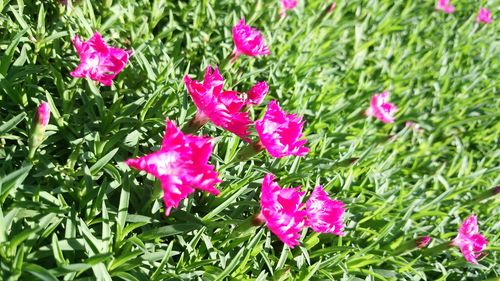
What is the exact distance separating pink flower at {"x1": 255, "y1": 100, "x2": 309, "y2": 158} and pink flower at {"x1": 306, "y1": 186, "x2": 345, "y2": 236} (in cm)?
27

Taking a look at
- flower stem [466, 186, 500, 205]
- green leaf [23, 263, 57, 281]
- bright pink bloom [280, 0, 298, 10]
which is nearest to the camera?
green leaf [23, 263, 57, 281]

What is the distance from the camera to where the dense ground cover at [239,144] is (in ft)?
5.17

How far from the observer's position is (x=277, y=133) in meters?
1.62

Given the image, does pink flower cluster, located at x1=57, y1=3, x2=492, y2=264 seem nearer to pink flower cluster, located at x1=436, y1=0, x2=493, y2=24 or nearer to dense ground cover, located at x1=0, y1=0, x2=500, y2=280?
dense ground cover, located at x1=0, y1=0, x2=500, y2=280

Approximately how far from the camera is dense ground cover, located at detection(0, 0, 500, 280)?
1.58 meters

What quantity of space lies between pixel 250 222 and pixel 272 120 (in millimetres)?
366

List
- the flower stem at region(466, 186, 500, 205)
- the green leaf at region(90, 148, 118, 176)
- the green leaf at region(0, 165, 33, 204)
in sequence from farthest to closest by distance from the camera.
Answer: the flower stem at region(466, 186, 500, 205) < the green leaf at region(90, 148, 118, 176) < the green leaf at region(0, 165, 33, 204)

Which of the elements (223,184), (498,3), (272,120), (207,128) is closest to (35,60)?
(207,128)

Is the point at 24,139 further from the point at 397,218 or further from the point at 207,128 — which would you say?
the point at 397,218

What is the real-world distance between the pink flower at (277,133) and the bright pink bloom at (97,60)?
0.59m

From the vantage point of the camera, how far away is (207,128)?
6.84ft

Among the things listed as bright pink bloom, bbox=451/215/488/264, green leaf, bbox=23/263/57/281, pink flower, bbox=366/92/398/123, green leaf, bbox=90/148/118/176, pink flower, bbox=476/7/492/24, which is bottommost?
bright pink bloom, bbox=451/215/488/264

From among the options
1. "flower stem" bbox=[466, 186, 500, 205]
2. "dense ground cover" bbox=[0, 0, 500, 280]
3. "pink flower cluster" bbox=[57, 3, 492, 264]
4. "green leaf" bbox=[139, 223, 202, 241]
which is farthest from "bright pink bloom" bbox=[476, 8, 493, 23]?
"green leaf" bbox=[139, 223, 202, 241]

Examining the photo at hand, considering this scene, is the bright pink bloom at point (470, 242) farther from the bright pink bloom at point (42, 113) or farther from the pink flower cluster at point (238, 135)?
the bright pink bloom at point (42, 113)
